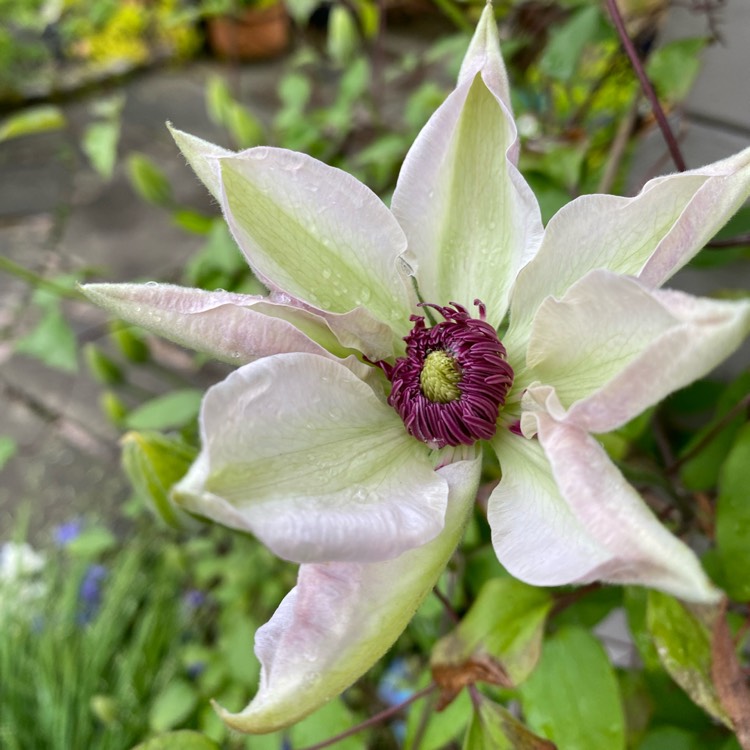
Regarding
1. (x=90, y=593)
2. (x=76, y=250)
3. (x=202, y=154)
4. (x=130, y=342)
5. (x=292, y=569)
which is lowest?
(x=90, y=593)

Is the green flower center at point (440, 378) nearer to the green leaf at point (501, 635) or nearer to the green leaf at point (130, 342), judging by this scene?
the green leaf at point (501, 635)

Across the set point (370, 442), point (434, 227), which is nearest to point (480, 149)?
point (434, 227)

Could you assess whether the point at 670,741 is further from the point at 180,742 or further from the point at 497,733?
the point at 180,742

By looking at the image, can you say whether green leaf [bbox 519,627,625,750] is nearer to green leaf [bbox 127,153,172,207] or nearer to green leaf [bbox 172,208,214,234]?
green leaf [bbox 172,208,214,234]

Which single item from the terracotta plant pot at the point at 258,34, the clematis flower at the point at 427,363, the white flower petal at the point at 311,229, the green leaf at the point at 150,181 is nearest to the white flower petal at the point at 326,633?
the clematis flower at the point at 427,363

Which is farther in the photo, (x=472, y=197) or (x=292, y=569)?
(x=292, y=569)

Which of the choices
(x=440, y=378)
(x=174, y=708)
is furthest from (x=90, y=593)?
(x=440, y=378)

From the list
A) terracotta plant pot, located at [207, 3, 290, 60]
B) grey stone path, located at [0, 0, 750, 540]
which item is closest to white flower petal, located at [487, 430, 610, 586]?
grey stone path, located at [0, 0, 750, 540]
